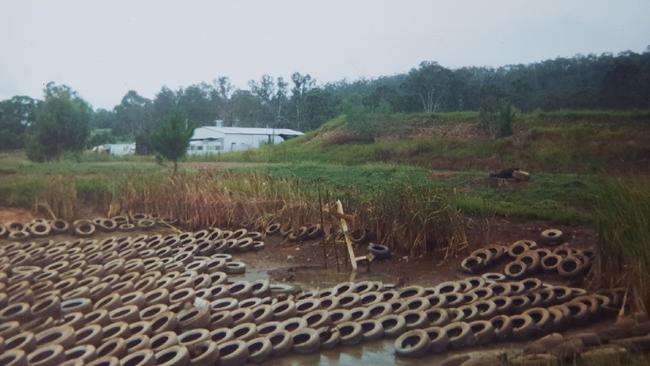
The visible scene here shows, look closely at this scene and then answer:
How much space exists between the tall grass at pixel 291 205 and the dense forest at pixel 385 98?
1.66 metres

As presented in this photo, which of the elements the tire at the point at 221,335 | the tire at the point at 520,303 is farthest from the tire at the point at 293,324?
the tire at the point at 520,303

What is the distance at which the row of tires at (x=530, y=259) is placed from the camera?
730 cm

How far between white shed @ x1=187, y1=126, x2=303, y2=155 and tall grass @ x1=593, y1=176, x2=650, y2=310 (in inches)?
400

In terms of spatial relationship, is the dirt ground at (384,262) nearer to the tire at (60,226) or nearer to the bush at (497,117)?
the tire at (60,226)

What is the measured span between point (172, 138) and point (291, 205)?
3141 mm

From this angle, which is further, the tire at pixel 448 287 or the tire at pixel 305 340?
the tire at pixel 448 287

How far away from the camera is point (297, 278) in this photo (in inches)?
322

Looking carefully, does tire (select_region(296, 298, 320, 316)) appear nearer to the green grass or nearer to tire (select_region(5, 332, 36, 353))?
tire (select_region(5, 332, 36, 353))

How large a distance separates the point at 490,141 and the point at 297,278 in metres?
11.5

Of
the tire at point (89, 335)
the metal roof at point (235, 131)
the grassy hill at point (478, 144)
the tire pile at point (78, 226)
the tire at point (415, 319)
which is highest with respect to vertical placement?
the metal roof at point (235, 131)

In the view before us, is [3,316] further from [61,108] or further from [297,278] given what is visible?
[61,108]

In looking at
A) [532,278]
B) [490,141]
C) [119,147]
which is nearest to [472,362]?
[532,278]

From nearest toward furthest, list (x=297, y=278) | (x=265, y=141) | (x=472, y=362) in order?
(x=472, y=362)
(x=297, y=278)
(x=265, y=141)

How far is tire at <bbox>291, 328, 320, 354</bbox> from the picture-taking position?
5176 millimetres
